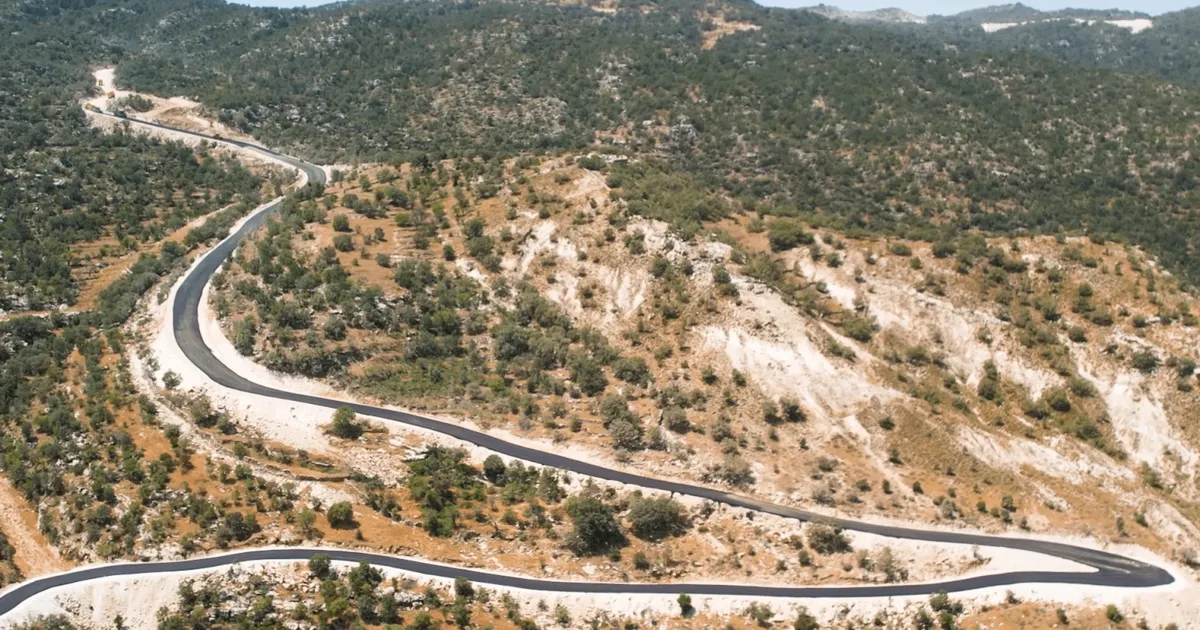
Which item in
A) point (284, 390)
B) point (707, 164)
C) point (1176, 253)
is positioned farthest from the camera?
point (707, 164)

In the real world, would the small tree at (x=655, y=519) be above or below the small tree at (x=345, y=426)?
below

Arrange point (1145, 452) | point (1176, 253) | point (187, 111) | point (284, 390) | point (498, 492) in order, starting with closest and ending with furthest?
1. point (498, 492)
2. point (1145, 452)
3. point (284, 390)
4. point (1176, 253)
5. point (187, 111)

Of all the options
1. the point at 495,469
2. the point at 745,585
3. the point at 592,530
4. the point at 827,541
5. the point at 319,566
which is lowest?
the point at 745,585

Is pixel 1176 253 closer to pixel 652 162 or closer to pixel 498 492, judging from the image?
pixel 652 162

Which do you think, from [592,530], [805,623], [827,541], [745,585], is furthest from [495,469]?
[805,623]

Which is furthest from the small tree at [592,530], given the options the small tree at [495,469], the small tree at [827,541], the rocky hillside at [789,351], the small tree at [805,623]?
the small tree at [827,541]

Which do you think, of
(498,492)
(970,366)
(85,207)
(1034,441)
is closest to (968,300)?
(970,366)

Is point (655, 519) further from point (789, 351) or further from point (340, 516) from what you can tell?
point (789, 351)

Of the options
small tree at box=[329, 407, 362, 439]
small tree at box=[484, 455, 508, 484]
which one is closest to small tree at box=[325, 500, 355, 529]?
small tree at box=[329, 407, 362, 439]

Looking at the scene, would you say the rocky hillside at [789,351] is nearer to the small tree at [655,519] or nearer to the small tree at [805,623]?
the small tree at [655,519]

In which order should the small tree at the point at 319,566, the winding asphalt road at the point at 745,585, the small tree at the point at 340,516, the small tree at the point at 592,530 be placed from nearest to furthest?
the small tree at the point at 319,566
the winding asphalt road at the point at 745,585
the small tree at the point at 592,530
the small tree at the point at 340,516

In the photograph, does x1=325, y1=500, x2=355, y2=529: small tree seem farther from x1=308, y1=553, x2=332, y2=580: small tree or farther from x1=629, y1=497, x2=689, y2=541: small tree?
x1=629, y1=497, x2=689, y2=541: small tree
